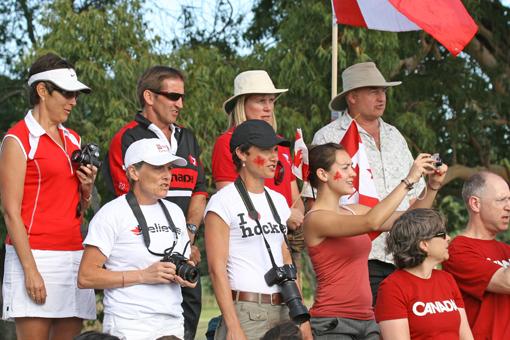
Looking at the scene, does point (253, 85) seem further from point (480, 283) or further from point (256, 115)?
point (480, 283)

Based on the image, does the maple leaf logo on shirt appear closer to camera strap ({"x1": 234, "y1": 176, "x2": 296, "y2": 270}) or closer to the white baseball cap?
camera strap ({"x1": 234, "y1": 176, "x2": 296, "y2": 270})

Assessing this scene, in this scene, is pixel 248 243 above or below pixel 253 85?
below

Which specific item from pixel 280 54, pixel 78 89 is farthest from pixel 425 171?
pixel 280 54

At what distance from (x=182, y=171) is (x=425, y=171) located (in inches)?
61.0

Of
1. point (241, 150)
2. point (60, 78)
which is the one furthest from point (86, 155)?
point (241, 150)

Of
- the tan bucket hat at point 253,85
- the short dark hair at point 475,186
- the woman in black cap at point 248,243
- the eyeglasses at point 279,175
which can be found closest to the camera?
the woman in black cap at point 248,243

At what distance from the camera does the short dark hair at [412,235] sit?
120 inches

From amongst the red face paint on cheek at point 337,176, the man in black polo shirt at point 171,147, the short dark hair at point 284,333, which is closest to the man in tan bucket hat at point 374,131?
the red face paint on cheek at point 337,176

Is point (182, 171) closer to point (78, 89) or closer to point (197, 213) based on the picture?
A: point (197, 213)

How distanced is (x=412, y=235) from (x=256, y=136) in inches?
40.9

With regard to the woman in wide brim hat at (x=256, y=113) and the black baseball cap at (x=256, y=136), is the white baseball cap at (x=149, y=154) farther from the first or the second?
the woman in wide brim hat at (x=256, y=113)

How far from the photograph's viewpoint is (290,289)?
309 centimetres

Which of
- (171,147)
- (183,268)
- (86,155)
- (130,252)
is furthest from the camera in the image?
(171,147)

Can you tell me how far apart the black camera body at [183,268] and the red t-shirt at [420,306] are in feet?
3.14
